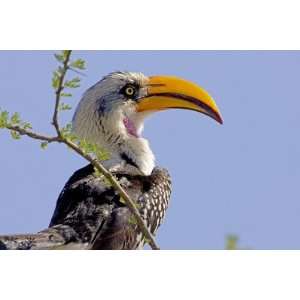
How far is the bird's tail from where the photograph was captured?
4.13 m

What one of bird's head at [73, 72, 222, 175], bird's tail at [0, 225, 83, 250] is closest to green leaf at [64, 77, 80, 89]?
bird's tail at [0, 225, 83, 250]

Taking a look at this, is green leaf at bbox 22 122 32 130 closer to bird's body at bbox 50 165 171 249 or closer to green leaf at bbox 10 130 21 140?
green leaf at bbox 10 130 21 140

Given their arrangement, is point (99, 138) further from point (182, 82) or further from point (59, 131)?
point (59, 131)

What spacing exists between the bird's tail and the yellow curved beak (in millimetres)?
1225

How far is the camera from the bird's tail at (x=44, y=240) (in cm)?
413

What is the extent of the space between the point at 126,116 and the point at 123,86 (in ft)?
0.63

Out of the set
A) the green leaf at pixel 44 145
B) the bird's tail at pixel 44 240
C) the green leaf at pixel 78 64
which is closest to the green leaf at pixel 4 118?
the green leaf at pixel 44 145

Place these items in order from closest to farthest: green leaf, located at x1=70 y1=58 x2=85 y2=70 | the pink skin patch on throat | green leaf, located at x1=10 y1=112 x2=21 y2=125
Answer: green leaf, located at x1=70 y1=58 x2=85 y2=70 → green leaf, located at x1=10 y1=112 x2=21 y2=125 → the pink skin patch on throat

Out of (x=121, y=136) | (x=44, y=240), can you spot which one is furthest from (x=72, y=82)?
(x=121, y=136)

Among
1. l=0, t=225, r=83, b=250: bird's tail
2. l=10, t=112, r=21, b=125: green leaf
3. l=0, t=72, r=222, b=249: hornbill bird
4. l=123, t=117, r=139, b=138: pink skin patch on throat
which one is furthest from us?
l=123, t=117, r=139, b=138: pink skin patch on throat

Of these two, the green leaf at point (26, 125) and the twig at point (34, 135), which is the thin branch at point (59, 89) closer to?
the twig at point (34, 135)
